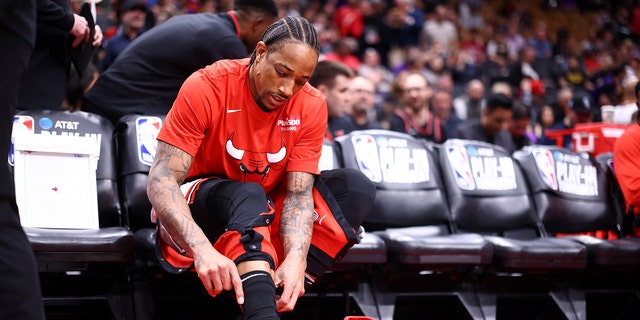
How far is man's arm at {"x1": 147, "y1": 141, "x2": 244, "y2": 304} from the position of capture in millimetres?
2436

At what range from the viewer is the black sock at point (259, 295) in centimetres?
237

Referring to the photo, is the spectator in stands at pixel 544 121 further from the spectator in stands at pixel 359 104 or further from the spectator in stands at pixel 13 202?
the spectator in stands at pixel 13 202

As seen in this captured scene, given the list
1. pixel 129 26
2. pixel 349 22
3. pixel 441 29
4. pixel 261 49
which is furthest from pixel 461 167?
pixel 441 29

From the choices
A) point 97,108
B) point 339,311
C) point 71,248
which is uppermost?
point 97,108

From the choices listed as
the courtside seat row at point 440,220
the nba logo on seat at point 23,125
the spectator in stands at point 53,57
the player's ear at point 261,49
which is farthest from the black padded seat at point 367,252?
the spectator in stands at point 53,57

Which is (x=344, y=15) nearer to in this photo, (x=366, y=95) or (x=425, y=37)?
(x=425, y=37)

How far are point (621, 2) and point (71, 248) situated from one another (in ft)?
49.0

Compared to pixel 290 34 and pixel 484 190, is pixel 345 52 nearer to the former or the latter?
pixel 484 190

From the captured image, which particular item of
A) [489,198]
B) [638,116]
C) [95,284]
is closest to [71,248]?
[95,284]

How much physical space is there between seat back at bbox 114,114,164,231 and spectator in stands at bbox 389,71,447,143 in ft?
10.2

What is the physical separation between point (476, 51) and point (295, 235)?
1077 centimetres

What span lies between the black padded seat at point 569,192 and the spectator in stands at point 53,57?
102 inches

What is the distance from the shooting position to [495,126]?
5.98 meters

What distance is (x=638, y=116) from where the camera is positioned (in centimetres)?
480
